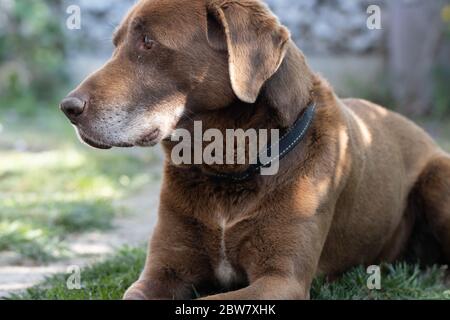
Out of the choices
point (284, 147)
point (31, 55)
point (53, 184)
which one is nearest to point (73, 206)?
point (53, 184)

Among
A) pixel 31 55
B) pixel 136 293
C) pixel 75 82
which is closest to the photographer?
pixel 136 293

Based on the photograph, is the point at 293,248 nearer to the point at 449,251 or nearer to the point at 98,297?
the point at 98,297

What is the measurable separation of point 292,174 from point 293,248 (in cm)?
33

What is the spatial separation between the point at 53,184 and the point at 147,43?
408cm

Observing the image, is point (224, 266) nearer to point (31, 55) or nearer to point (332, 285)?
point (332, 285)

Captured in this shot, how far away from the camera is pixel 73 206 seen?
6.00 m

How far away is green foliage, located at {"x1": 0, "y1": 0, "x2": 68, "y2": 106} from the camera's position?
12.3m

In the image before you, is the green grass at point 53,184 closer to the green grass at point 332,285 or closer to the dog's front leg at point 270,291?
the green grass at point 332,285

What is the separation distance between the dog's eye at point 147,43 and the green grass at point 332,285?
123 centimetres

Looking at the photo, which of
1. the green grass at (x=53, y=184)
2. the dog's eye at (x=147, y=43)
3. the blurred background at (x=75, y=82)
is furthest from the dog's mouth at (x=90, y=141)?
the green grass at (x=53, y=184)

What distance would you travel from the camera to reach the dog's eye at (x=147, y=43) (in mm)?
3395

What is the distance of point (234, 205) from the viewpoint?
354cm

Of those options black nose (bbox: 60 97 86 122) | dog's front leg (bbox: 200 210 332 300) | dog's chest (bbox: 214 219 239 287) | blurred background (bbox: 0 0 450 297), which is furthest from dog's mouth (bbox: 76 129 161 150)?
blurred background (bbox: 0 0 450 297)
